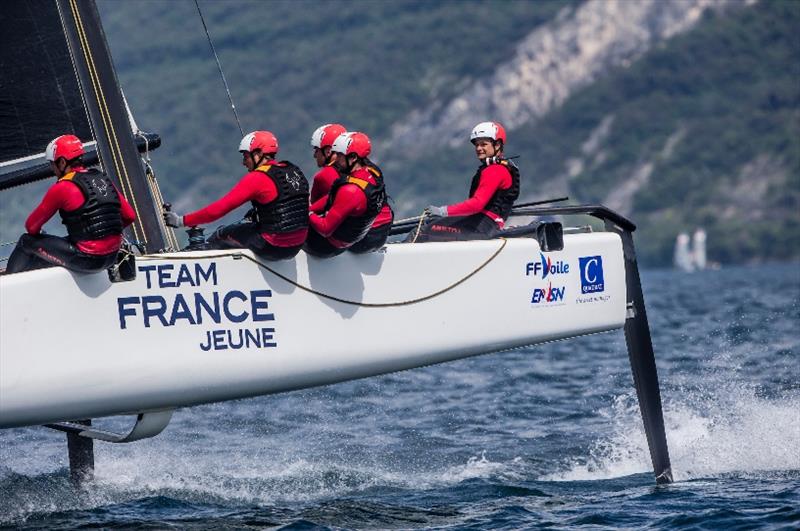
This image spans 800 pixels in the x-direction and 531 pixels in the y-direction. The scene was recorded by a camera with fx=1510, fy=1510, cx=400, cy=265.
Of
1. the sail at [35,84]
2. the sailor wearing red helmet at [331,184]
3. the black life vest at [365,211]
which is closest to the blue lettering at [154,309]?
the black life vest at [365,211]

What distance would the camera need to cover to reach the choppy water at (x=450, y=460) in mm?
7273

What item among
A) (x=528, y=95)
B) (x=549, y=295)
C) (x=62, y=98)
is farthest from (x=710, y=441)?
(x=528, y=95)

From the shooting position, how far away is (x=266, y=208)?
719 cm

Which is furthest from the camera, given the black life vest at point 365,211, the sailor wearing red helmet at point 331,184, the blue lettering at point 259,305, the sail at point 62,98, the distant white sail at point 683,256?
the distant white sail at point 683,256

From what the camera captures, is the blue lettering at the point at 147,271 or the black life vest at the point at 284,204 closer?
the blue lettering at the point at 147,271

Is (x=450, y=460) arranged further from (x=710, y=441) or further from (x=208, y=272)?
(x=208, y=272)

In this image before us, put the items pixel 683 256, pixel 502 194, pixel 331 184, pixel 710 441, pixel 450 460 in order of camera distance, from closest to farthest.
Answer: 1. pixel 331 184
2. pixel 502 194
3. pixel 450 460
4. pixel 710 441
5. pixel 683 256

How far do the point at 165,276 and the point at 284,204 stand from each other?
0.67 m

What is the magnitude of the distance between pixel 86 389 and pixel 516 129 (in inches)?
3432

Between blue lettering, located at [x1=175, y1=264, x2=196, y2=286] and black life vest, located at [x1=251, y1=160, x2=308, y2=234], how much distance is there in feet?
1.45

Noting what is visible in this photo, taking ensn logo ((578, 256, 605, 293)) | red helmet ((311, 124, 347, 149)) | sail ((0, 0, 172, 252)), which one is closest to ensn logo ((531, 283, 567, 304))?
ensn logo ((578, 256, 605, 293))

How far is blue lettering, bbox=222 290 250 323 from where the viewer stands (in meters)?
7.11

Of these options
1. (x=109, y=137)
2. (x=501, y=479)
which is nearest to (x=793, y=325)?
(x=501, y=479)

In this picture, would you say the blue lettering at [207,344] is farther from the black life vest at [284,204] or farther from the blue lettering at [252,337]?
the black life vest at [284,204]
